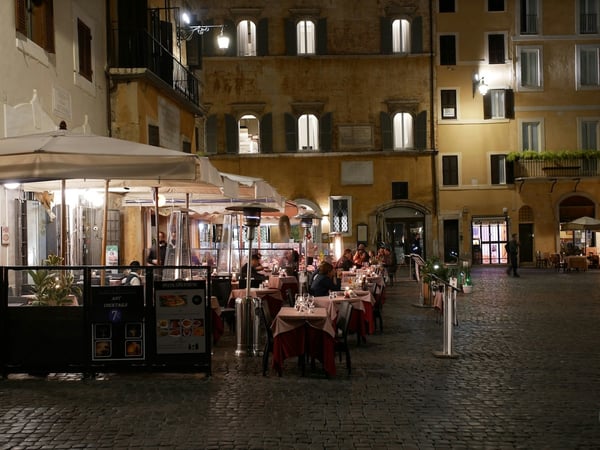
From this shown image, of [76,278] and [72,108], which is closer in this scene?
[76,278]

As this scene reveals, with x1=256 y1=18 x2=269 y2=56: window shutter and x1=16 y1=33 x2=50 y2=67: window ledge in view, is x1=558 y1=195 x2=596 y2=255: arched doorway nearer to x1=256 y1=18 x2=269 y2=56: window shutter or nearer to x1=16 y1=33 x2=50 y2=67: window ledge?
x1=256 y1=18 x2=269 y2=56: window shutter

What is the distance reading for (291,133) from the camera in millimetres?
35406

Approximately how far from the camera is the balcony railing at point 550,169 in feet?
120

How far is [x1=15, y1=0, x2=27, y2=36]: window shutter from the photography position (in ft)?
40.6

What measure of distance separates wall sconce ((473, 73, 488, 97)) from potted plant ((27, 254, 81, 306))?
1202 inches

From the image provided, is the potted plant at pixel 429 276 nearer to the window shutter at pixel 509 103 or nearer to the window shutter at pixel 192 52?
the window shutter at pixel 192 52

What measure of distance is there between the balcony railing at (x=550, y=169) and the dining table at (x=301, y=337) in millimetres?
29496

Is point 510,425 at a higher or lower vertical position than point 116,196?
lower

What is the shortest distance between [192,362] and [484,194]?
98.6ft

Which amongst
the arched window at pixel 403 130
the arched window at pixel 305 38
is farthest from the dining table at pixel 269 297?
the arched window at pixel 305 38

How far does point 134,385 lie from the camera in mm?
8508

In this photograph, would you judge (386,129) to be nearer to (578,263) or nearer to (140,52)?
(578,263)

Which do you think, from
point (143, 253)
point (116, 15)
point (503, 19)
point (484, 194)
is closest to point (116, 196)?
point (143, 253)

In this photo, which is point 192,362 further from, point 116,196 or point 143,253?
point 143,253
